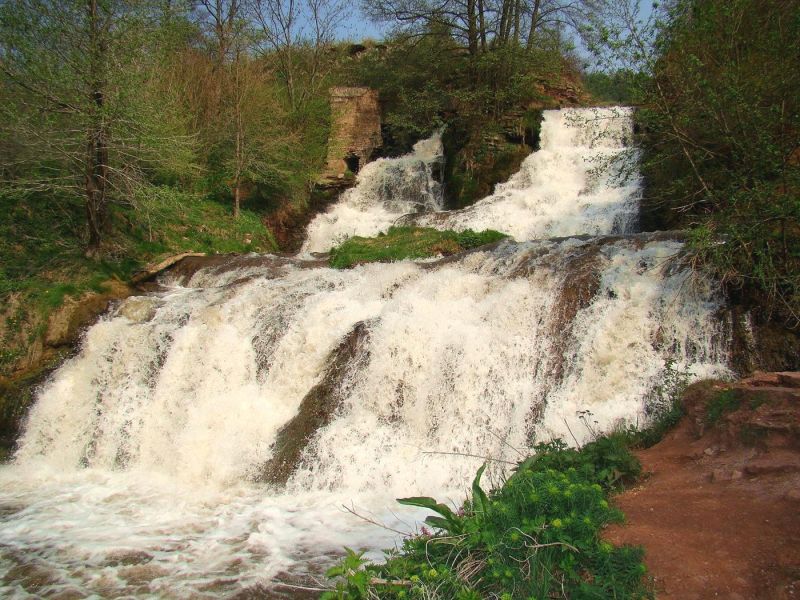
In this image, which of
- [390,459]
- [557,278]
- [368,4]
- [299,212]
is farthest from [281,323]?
[368,4]

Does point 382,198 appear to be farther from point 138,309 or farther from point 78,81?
point 138,309

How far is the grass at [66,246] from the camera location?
9.67 m

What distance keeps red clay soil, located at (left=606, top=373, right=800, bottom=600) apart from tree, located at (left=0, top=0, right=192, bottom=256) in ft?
33.4

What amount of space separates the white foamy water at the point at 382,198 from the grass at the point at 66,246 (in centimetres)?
232

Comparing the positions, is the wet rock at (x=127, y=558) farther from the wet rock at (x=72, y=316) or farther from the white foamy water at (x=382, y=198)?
the white foamy water at (x=382, y=198)

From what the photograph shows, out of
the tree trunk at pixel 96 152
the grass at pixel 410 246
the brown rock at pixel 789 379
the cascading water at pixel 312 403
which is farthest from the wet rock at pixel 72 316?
the brown rock at pixel 789 379

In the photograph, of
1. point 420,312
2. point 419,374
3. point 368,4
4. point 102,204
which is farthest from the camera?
point 368,4

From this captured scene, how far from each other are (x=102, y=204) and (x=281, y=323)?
5706 mm

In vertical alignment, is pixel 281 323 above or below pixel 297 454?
above

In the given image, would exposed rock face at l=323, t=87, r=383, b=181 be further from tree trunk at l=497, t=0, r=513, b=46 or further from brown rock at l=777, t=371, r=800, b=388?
brown rock at l=777, t=371, r=800, b=388

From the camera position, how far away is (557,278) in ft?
24.8

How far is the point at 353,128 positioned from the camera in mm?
21188

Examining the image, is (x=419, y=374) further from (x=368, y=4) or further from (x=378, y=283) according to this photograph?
(x=368, y=4)

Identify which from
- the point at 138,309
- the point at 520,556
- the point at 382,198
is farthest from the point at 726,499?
the point at 382,198
